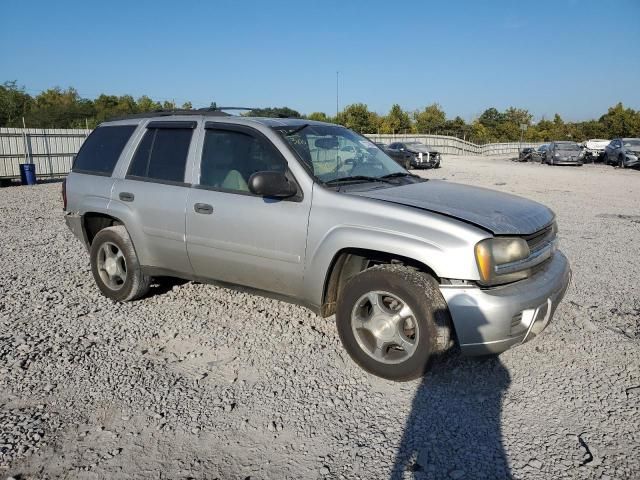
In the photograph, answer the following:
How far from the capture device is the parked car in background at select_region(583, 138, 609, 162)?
32978 millimetres

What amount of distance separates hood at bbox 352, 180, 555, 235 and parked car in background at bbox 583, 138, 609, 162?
32072 millimetres

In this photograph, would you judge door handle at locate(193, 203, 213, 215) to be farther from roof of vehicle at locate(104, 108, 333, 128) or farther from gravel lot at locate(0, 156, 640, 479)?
gravel lot at locate(0, 156, 640, 479)

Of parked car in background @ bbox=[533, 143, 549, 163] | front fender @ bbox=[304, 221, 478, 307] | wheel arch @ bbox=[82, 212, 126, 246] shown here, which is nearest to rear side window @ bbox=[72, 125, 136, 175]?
wheel arch @ bbox=[82, 212, 126, 246]

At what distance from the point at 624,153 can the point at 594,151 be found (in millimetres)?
8419

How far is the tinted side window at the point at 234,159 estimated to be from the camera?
14.0 ft

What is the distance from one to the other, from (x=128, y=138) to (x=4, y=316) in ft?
6.65

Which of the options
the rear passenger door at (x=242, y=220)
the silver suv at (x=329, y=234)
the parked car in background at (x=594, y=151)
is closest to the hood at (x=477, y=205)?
the silver suv at (x=329, y=234)

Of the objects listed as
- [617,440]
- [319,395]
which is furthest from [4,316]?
[617,440]

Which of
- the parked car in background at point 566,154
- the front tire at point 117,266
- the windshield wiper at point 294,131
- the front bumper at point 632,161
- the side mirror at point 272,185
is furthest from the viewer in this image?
the parked car in background at point 566,154

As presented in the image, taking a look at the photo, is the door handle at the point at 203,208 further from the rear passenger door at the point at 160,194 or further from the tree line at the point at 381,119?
the tree line at the point at 381,119

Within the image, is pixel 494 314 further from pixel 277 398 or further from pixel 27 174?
pixel 27 174

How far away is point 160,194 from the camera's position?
471 centimetres

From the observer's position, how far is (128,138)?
5.22 meters

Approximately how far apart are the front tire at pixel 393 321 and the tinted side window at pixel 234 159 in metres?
1.19
